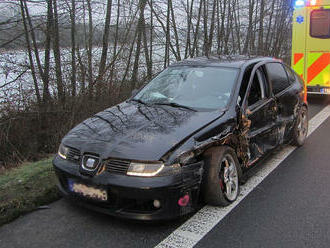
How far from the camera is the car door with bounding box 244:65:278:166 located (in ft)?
14.9

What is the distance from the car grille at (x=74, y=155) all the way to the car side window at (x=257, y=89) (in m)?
2.14

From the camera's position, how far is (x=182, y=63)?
5336 mm

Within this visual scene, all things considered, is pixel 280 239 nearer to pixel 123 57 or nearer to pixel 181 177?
pixel 181 177

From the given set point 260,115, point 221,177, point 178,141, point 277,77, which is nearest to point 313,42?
point 277,77

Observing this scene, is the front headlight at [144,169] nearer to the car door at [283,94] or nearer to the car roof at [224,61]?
the car roof at [224,61]

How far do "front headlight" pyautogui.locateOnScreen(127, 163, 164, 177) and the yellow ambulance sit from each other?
8.35 metres

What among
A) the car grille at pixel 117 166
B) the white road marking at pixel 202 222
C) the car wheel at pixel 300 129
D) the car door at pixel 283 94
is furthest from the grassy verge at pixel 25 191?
the car wheel at pixel 300 129

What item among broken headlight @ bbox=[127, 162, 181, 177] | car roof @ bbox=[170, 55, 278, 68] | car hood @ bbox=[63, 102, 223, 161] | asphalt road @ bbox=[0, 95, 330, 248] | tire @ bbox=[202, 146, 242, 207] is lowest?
asphalt road @ bbox=[0, 95, 330, 248]

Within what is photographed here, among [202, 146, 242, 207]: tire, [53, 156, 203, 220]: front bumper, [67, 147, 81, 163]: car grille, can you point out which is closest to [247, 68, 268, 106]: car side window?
[202, 146, 242, 207]: tire

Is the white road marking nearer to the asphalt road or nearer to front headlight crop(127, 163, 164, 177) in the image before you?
the asphalt road

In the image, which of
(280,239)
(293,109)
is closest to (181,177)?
(280,239)

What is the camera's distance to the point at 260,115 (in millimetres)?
4715

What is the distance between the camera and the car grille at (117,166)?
130 inches

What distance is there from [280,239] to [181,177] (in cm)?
102
